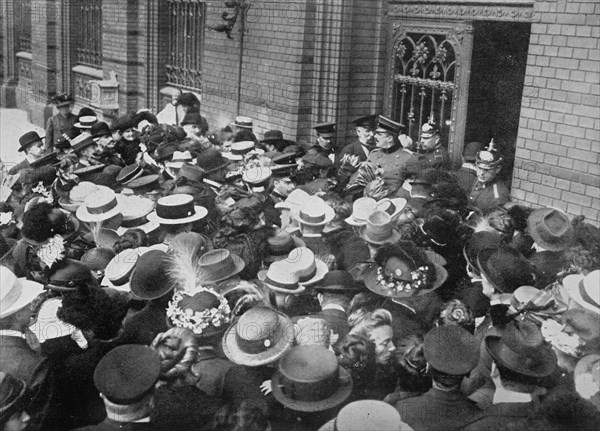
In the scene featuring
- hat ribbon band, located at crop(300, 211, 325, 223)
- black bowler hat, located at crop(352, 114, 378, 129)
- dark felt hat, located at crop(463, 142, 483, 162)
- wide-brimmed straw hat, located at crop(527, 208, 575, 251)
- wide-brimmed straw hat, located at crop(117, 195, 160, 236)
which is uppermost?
black bowler hat, located at crop(352, 114, 378, 129)

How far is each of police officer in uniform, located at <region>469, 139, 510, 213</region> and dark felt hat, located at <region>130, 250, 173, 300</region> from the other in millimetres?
3191

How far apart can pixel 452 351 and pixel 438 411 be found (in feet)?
1.03

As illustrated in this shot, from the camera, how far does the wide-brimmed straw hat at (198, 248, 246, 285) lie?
4.77 metres

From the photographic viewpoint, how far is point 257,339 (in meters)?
4.02

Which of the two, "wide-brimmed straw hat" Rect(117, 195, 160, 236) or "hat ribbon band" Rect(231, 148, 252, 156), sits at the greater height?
"hat ribbon band" Rect(231, 148, 252, 156)

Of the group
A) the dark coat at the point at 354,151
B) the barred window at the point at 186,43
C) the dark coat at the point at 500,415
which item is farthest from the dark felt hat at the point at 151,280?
the barred window at the point at 186,43

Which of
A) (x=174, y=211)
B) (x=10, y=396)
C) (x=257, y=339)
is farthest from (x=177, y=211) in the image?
(x=10, y=396)

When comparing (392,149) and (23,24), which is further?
(23,24)

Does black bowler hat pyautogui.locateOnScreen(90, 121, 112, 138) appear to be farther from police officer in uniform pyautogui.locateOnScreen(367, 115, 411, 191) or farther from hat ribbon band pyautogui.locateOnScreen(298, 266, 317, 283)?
hat ribbon band pyautogui.locateOnScreen(298, 266, 317, 283)

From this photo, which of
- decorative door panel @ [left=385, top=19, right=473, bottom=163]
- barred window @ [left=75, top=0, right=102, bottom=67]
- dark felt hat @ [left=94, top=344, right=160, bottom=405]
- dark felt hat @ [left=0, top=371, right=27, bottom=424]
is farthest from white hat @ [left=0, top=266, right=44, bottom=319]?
barred window @ [left=75, top=0, right=102, bottom=67]

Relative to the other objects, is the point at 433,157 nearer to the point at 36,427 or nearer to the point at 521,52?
the point at 521,52

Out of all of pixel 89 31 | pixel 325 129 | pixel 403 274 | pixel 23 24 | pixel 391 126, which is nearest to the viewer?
pixel 403 274

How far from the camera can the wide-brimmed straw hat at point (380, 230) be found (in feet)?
17.4

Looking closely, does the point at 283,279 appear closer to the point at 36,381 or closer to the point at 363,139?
the point at 36,381
